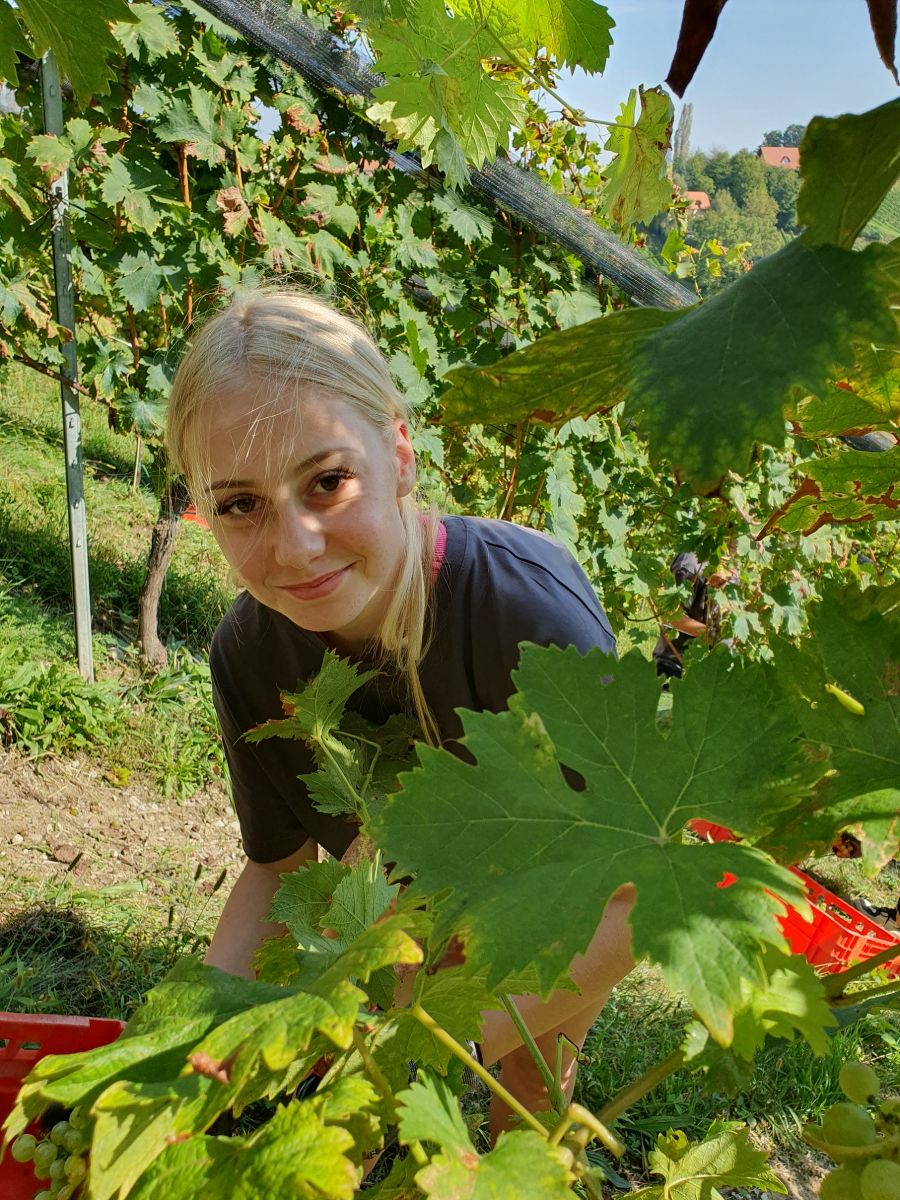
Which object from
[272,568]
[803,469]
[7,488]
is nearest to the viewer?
[803,469]

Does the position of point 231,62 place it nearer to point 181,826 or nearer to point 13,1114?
point 181,826

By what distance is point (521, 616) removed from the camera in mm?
1505

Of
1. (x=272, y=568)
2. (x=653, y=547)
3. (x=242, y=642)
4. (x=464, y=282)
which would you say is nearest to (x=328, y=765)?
(x=272, y=568)

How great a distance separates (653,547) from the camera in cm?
439

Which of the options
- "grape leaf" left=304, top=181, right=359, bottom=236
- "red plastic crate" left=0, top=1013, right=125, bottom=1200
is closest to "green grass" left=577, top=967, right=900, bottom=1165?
"red plastic crate" left=0, top=1013, right=125, bottom=1200

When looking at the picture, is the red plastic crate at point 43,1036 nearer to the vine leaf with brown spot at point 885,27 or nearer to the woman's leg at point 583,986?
the woman's leg at point 583,986

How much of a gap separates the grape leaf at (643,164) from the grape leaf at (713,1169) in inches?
34.1

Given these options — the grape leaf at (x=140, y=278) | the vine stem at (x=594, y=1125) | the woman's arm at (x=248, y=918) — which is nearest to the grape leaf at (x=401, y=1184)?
the vine stem at (x=594, y=1125)

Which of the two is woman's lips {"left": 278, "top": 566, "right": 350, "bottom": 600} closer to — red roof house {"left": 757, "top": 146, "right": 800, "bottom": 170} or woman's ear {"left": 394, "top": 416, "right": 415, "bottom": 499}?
woman's ear {"left": 394, "top": 416, "right": 415, "bottom": 499}

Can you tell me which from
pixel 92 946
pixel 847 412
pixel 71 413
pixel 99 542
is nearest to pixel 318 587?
pixel 847 412

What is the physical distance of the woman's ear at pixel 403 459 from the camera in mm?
1610

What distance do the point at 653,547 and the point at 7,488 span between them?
2.88 metres

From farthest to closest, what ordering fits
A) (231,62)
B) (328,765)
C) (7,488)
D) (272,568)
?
(7,488)
(231,62)
(272,568)
(328,765)

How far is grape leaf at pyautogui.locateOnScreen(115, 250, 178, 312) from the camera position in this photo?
3.18 meters
